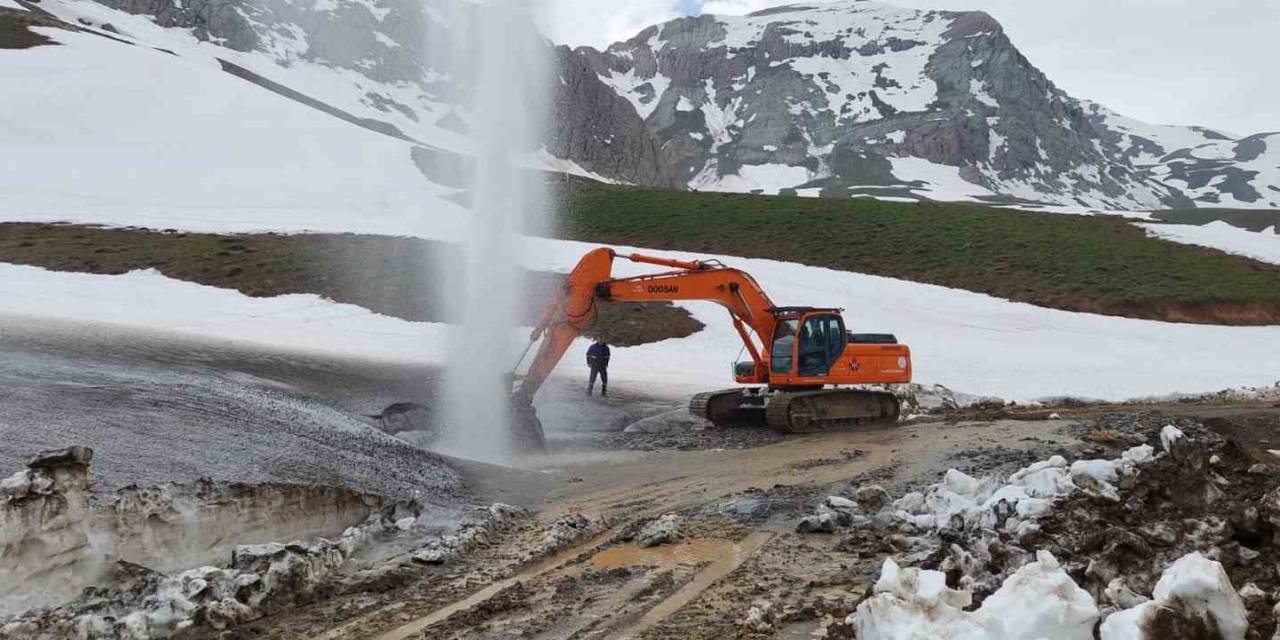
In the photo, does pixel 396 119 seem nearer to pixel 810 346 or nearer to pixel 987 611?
pixel 810 346

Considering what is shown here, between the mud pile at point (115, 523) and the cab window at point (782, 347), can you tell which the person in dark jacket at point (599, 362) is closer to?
the cab window at point (782, 347)

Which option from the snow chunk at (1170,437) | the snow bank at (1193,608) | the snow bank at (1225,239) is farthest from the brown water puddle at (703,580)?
the snow bank at (1225,239)

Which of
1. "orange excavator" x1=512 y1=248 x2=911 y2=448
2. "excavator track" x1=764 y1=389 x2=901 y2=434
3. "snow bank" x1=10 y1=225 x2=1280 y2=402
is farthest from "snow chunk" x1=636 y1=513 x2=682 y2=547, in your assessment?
"snow bank" x1=10 y1=225 x2=1280 y2=402

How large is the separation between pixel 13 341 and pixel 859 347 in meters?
16.9

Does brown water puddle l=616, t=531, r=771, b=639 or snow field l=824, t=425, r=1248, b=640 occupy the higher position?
snow field l=824, t=425, r=1248, b=640

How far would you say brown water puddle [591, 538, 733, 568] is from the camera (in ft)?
27.6

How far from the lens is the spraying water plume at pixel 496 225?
16.1 meters

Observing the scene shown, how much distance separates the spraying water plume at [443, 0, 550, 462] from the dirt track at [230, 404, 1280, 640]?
2.06m

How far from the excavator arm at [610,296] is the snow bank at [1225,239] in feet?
139

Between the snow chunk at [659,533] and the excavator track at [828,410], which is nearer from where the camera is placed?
the snow chunk at [659,533]

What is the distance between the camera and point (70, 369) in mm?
14820

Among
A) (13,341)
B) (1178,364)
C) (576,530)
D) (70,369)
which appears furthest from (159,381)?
(1178,364)

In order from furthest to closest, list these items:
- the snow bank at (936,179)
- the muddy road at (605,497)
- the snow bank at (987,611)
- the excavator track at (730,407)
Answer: the snow bank at (936,179) < the excavator track at (730,407) < the muddy road at (605,497) < the snow bank at (987,611)

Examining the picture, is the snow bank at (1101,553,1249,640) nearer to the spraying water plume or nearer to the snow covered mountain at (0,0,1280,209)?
the spraying water plume
